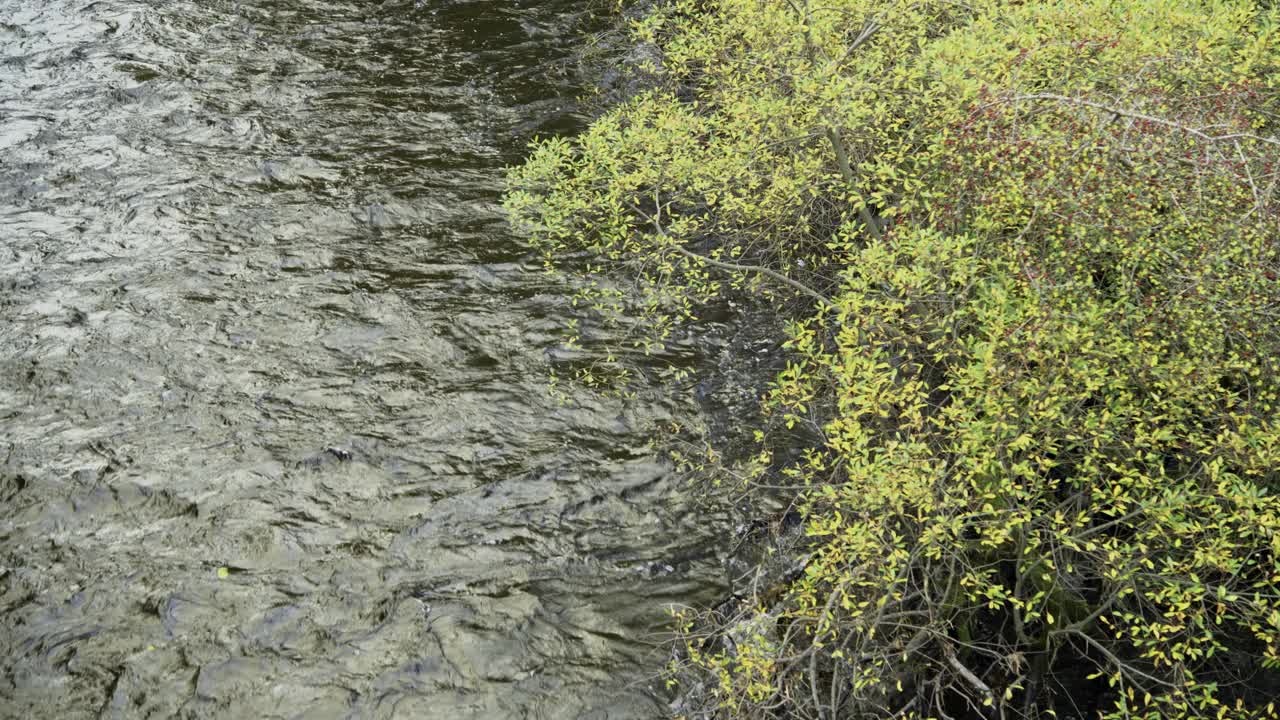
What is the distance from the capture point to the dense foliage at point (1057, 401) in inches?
243

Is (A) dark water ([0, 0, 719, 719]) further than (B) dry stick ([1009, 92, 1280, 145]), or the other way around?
(A) dark water ([0, 0, 719, 719])

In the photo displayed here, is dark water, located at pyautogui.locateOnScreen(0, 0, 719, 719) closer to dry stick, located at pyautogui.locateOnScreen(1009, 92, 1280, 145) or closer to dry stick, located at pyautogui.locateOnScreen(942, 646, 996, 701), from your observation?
dry stick, located at pyautogui.locateOnScreen(942, 646, 996, 701)

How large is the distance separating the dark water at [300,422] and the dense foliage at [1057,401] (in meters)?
1.50

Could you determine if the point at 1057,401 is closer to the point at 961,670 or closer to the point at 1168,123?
the point at 1168,123

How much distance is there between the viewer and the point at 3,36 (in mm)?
15023

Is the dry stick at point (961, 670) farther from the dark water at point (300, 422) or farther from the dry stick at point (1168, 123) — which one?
the dry stick at point (1168, 123)

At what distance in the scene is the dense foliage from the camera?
616 cm

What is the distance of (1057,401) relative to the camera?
6.16 metres

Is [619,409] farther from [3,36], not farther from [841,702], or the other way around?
[3,36]

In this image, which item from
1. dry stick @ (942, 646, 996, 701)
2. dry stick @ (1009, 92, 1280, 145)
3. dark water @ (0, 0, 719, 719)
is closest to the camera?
dry stick @ (1009, 92, 1280, 145)

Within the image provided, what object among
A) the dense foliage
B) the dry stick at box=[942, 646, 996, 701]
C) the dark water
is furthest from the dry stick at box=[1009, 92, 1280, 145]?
the dark water

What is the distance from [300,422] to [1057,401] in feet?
21.1

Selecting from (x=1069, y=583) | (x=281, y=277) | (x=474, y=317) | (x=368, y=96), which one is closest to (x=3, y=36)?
(x=368, y=96)

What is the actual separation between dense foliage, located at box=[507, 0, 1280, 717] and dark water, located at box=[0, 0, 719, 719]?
1.50 metres
